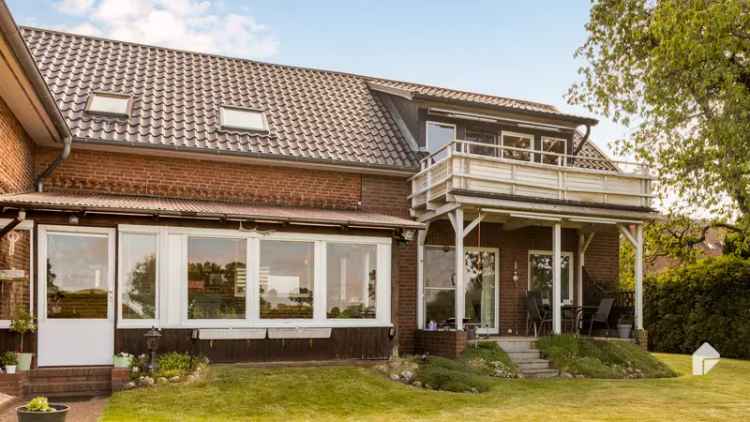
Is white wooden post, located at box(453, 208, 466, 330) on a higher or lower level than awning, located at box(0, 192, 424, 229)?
lower

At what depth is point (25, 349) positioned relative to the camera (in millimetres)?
11305

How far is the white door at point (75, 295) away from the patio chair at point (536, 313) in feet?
31.3

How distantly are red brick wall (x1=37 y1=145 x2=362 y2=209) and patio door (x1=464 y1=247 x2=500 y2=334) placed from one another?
11.3 feet

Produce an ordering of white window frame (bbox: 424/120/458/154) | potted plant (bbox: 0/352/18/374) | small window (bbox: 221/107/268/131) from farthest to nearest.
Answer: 1. white window frame (bbox: 424/120/458/154)
2. small window (bbox: 221/107/268/131)
3. potted plant (bbox: 0/352/18/374)

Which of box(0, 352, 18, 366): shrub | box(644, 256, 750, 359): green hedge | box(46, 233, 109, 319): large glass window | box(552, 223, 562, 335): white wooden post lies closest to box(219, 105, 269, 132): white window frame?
box(46, 233, 109, 319): large glass window

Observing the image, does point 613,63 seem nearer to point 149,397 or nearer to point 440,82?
point 440,82

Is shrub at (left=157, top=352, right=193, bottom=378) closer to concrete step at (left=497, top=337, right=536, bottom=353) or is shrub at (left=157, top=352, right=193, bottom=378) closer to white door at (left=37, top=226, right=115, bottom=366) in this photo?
white door at (left=37, top=226, right=115, bottom=366)

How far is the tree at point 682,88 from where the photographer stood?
15078 mm

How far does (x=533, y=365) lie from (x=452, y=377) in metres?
3.15

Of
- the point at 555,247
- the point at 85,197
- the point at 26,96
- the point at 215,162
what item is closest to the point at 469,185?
the point at 555,247

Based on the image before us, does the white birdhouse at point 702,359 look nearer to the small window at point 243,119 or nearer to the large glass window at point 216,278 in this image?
the large glass window at point 216,278

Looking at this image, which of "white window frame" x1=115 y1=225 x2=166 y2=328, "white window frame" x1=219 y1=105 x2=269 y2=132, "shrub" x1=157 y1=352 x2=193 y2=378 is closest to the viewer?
Result: "shrub" x1=157 y1=352 x2=193 y2=378

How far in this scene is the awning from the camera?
1135cm

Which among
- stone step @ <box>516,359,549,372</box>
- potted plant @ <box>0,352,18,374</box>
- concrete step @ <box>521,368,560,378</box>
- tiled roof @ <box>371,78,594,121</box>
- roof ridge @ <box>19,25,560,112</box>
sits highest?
roof ridge @ <box>19,25,560,112</box>
